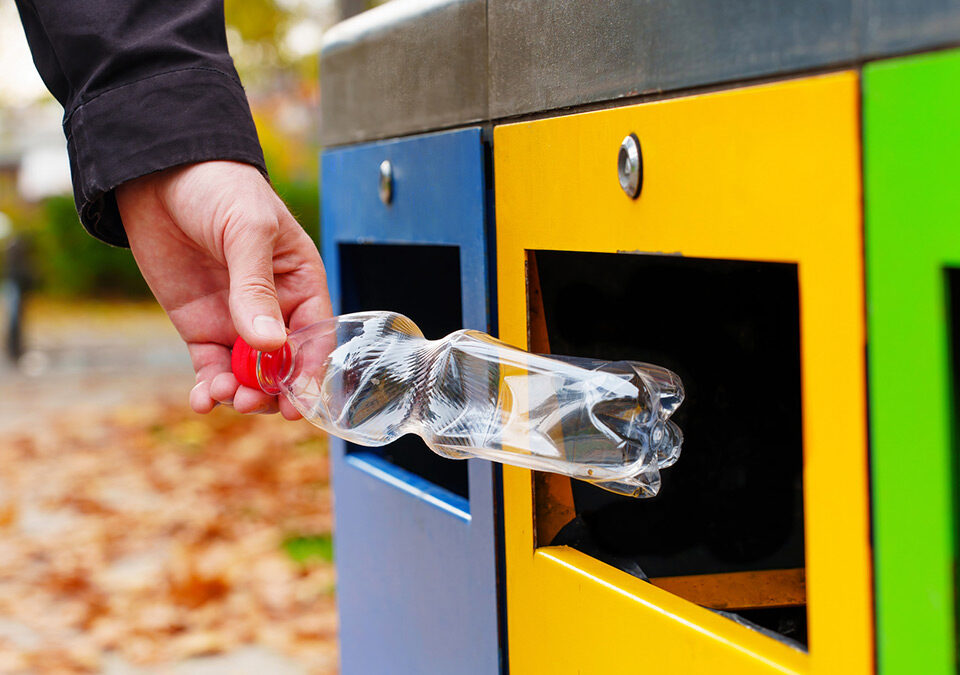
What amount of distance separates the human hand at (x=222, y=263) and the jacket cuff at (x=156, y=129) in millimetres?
26

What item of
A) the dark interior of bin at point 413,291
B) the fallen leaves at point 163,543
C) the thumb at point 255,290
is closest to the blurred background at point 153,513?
the fallen leaves at point 163,543

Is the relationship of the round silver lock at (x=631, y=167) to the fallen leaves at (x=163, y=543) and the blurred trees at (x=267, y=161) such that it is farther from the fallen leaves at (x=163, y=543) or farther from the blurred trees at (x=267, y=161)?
the blurred trees at (x=267, y=161)

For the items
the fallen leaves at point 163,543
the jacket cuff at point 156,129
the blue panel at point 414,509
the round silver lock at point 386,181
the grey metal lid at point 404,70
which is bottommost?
the fallen leaves at point 163,543

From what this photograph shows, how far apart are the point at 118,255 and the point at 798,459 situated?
11844mm

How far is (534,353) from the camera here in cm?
125

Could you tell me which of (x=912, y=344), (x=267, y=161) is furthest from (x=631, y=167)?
(x=267, y=161)

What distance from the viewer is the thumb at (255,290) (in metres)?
1.20

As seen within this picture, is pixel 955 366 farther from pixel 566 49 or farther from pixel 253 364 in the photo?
pixel 253 364

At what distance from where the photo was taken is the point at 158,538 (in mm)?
4293

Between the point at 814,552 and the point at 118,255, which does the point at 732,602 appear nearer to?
the point at 814,552

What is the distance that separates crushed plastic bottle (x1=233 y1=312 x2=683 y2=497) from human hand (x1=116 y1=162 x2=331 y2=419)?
63 millimetres

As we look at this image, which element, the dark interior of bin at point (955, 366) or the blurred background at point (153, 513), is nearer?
the dark interior of bin at point (955, 366)

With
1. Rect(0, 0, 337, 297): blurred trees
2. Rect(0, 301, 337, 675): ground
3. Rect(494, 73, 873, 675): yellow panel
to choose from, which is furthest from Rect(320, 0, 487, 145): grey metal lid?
Rect(0, 0, 337, 297): blurred trees

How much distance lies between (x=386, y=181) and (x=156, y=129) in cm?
33
